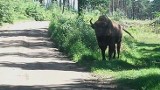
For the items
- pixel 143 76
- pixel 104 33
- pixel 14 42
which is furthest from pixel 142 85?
pixel 14 42

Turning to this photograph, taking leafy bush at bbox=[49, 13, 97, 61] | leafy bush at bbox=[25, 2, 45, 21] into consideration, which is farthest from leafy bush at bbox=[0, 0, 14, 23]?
leafy bush at bbox=[49, 13, 97, 61]

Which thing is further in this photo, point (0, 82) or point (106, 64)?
point (106, 64)

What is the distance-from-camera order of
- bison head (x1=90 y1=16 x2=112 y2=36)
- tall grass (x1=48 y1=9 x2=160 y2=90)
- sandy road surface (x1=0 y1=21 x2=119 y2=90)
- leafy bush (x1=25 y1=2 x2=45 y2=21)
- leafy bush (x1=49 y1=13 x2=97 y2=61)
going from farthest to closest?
leafy bush (x1=25 y1=2 x2=45 y2=21) < leafy bush (x1=49 y1=13 x2=97 y2=61) < bison head (x1=90 y1=16 x2=112 y2=36) < tall grass (x1=48 y1=9 x2=160 y2=90) < sandy road surface (x1=0 y1=21 x2=119 y2=90)

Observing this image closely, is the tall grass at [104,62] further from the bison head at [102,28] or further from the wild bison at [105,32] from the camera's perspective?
the bison head at [102,28]

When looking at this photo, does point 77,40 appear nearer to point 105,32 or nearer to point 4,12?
point 105,32

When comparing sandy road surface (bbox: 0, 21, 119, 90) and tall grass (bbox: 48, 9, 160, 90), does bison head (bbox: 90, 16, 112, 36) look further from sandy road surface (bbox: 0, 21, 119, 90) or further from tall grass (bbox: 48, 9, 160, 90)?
sandy road surface (bbox: 0, 21, 119, 90)

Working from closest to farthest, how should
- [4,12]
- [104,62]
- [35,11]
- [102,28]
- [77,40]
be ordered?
1. [104,62]
2. [102,28]
3. [77,40]
4. [4,12]
5. [35,11]

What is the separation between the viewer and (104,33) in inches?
804

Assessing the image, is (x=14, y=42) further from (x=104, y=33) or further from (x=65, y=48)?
(x=104, y=33)

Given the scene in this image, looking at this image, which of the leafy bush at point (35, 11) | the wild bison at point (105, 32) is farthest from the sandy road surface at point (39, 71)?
the leafy bush at point (35, 11)

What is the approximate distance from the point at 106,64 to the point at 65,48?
5.78 m

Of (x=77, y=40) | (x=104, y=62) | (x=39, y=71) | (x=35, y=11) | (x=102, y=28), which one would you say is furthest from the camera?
(x=35, y=11)

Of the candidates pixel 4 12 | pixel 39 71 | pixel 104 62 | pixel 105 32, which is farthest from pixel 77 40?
pixel 4 12

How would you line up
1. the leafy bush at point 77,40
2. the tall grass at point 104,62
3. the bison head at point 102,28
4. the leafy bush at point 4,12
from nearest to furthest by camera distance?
the tall grass at point 104,62, the bison head at point 102,28, the leafy bush at point 77,40, the leafy bush at point 4,12
